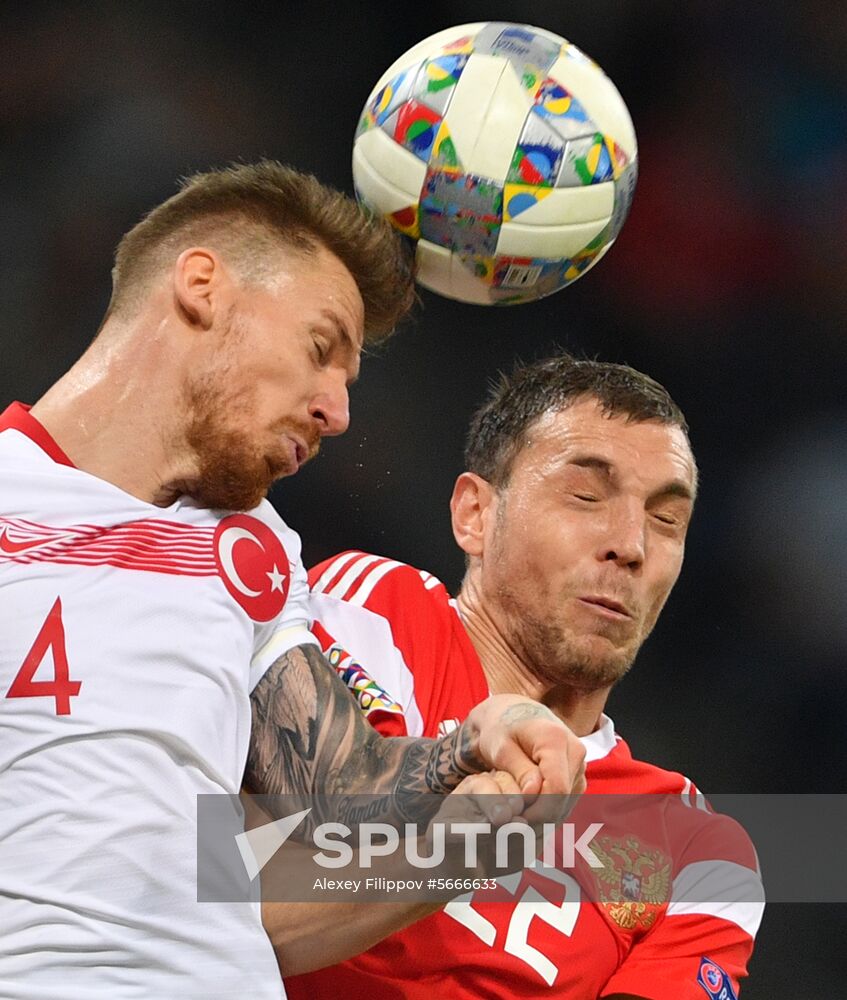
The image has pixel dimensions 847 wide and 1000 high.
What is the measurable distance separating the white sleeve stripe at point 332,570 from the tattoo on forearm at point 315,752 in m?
0.45

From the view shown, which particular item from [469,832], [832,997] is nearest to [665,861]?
[469,832]

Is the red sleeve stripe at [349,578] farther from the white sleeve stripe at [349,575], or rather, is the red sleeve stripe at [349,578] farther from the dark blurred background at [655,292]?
the dark blurred background at [655,292]

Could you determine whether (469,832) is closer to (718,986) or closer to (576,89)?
(718,986)

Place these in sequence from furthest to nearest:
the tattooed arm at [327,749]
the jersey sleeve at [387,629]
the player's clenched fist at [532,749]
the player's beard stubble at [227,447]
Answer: the jersey sleeve at [387,629]
the player's beard stubble at [227,447]
the tattooed arm at [327,749]
the player's clenched fist at [532,749]

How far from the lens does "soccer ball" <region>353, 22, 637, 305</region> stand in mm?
2277

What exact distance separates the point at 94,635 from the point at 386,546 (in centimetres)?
213

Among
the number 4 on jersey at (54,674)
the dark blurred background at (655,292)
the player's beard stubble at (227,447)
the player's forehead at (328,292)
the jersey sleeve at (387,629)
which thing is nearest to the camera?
the number 4 on jersey at (54,674)

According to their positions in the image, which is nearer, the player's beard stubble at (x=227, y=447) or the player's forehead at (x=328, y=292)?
the player's beard stubble at (x=227, y=447)

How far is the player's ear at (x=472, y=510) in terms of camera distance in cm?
269

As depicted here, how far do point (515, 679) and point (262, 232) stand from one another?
945 mm

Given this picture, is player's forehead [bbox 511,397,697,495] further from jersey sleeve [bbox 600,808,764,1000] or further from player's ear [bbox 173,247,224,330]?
player's ear [bbox 173,247,224,330]

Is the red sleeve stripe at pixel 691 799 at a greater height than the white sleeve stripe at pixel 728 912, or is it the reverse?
the red sleeve stripe at pixel 691 799

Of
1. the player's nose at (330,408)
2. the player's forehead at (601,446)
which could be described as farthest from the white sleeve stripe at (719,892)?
the player's nose at (330,408)

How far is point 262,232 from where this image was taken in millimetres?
2154
